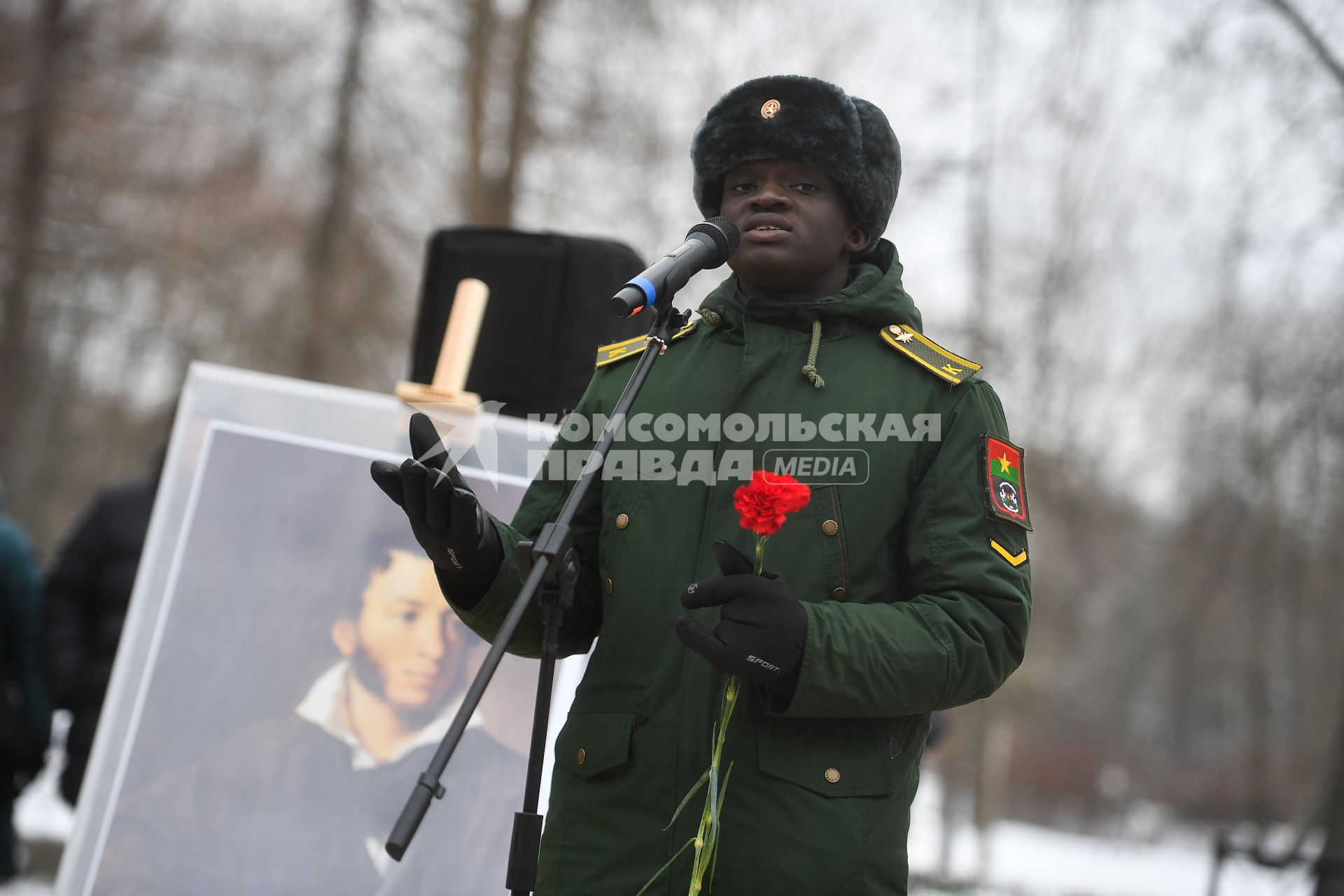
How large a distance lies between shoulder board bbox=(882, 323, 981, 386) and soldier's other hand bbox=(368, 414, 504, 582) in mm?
728

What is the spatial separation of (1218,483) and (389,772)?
11.4 metres

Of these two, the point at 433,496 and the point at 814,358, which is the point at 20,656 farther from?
the point at 814,358

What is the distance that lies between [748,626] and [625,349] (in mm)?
771

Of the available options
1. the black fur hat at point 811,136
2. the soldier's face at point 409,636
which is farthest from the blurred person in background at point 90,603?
the black fur hat at point 811,136

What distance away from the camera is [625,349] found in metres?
2.31

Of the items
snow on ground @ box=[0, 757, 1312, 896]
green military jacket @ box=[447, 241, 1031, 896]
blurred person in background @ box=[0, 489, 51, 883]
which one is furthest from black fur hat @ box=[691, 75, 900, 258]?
snow on ground @ box=[0, 757, 1312, 896]

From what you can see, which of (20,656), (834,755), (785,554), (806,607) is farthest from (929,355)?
(20,656)

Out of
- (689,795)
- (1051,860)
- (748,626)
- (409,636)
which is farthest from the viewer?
(1051,860)

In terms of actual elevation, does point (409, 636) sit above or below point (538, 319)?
below

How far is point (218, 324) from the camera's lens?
44.8 ft

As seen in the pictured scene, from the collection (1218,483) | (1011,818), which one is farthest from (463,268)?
(1011,818)

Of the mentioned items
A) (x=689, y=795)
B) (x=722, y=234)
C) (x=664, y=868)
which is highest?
(x=722, y=234)

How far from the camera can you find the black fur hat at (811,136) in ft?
6.87

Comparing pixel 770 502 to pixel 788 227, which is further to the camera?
pixel 788 227
